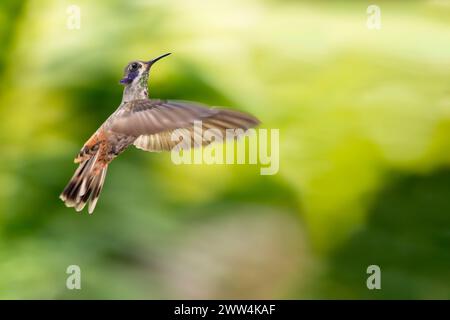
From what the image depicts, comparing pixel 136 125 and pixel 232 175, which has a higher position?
pixel 232 175

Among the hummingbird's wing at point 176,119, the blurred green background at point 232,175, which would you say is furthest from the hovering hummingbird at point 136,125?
the blurred green background at point 232,175

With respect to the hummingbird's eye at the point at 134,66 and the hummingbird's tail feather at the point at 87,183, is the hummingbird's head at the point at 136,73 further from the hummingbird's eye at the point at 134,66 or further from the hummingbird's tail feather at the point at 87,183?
the hummingbird's tail feather at the point at 87,183

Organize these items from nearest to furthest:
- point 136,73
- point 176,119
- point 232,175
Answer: point 176,119, point 136,73, point 232,175

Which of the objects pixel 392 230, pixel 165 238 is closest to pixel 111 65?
pixel 165 238

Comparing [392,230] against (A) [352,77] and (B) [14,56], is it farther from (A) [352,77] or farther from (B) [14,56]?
(B) [14,56]

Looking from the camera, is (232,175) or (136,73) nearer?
(136,73)

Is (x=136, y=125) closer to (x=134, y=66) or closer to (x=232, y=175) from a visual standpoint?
(x=134, y=66)

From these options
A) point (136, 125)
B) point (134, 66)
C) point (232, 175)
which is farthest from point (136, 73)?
point (232, 175)
